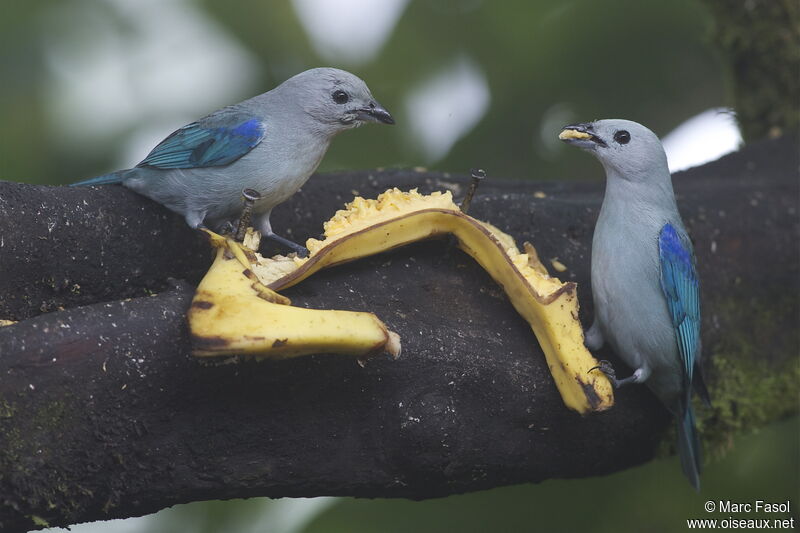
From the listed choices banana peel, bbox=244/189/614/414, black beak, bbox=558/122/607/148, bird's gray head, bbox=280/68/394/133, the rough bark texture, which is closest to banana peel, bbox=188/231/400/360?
the rough bark texture

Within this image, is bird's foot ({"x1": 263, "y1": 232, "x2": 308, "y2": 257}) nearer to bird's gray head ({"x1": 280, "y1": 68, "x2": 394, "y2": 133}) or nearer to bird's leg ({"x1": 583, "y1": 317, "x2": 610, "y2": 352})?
bird's gray head ({"x1": 280, "y1": 68, "x2": 394, "y2": 133})

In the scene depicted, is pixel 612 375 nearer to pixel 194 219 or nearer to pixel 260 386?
pixel 260 386

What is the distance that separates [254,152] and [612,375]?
4.51 feet

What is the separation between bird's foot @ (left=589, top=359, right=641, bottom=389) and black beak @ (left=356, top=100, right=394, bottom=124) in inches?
43.1

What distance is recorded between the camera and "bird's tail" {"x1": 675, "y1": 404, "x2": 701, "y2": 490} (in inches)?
137

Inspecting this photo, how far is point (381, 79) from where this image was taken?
17.4ft

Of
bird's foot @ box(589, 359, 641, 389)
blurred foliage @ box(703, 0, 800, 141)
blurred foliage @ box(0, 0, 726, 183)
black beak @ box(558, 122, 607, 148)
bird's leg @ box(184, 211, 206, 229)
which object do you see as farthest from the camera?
blurred foliage @ box(703, 0, 800, 141)

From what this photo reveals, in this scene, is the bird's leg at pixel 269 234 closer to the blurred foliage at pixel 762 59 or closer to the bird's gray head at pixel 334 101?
the bird's gray head at pixel 334 101

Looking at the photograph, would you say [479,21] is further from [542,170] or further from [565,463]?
[565,463]

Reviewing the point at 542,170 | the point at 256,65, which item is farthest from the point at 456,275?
the point at 542,170

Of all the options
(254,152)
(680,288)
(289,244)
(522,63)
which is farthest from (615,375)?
(522,63)

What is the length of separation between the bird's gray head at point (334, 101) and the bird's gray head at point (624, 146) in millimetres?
659

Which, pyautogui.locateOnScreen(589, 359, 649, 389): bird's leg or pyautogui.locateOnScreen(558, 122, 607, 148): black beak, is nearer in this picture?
pyautogui.locateOnScreen(589, 359, 649, 389): bird's leg

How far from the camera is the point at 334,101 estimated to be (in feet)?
11.5
